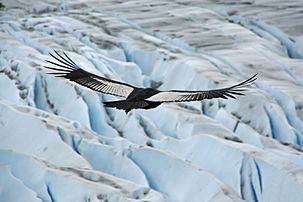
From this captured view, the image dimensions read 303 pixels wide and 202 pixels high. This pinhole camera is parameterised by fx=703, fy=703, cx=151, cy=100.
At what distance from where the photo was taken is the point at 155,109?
9.45 meters

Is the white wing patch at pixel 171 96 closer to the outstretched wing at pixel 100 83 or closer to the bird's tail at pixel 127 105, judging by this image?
the bird's tail at pixel 127 105

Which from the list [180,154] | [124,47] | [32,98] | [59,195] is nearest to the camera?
[59,195]

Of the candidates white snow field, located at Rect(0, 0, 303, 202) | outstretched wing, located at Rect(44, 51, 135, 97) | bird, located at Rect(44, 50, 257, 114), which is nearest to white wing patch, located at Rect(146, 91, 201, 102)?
bird, located at Rect(44, 50, 257, 114)

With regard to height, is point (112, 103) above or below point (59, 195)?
above

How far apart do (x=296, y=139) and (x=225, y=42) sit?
3587 mm

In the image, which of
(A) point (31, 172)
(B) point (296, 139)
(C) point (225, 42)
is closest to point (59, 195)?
(A) point (31, 172)

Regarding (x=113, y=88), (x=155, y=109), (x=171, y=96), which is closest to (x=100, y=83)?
(x=113, y=88)

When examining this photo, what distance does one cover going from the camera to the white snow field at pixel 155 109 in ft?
24.1

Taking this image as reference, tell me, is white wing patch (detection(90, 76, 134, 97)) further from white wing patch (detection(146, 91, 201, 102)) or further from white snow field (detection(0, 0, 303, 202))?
white snow field (detection(0, 0, 303, 202))

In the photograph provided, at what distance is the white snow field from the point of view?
7.36m

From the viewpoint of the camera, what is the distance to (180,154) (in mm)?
8375

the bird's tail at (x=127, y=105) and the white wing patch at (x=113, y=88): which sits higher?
the bird's tail at (x=127, y=105)

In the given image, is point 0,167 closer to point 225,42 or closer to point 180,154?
point 180,154

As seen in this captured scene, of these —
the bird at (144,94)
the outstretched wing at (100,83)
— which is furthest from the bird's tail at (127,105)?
the outstretched wing at (100,83)
